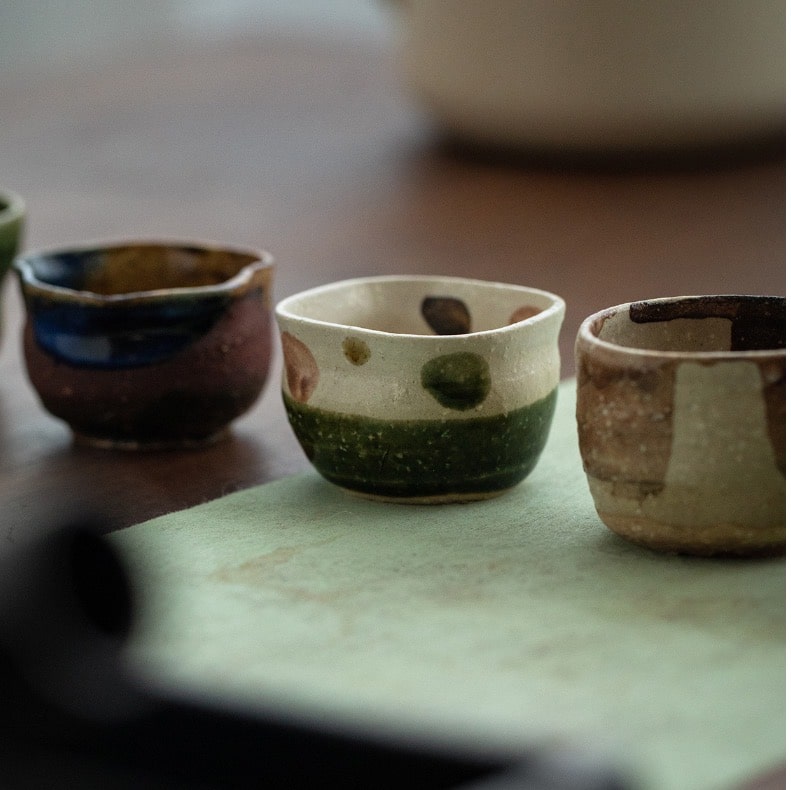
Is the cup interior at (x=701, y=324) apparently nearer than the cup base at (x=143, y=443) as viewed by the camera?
Yes

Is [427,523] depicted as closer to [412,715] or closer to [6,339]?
[412,715]

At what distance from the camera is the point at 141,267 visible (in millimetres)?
1265

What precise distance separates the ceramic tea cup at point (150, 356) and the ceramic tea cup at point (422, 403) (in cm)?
11

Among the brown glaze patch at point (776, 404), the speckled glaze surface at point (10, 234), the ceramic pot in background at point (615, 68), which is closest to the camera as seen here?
the brown glaze patch at point (776, 404)

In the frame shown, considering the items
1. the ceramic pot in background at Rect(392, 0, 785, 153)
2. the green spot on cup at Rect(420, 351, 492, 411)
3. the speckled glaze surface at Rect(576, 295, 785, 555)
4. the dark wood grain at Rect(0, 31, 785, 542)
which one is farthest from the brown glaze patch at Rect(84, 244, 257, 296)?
the ceramic pot in background at Rect(392, 0, 785, 153)

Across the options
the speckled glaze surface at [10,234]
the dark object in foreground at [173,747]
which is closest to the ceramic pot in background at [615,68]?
the speckled glaze surface at [10,234]

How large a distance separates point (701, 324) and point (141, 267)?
20.4 inches

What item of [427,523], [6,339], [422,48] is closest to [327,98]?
[422,48]

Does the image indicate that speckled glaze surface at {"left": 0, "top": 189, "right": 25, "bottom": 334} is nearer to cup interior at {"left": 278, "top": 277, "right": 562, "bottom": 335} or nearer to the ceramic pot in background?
cup interior at {"left": 278, "top": 277, "right": 562, "bottom": 335}

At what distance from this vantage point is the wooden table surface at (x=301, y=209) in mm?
1149

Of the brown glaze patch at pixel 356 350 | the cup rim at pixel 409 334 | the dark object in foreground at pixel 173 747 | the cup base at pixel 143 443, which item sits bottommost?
the cup base at pixel 143 443

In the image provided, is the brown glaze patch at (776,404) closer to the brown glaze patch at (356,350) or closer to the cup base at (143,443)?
the brown glaze patch at (356,350)

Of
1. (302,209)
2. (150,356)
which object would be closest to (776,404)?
(150,356)

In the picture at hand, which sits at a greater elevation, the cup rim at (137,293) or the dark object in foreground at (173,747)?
the cup rim at (137,293)
